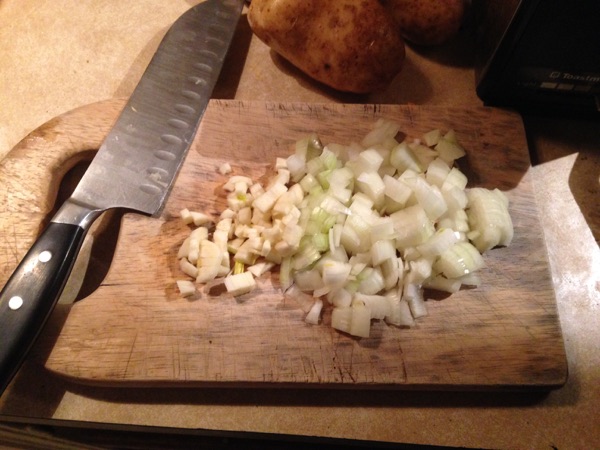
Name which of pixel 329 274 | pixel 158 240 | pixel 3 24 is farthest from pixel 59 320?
pixel 3 24

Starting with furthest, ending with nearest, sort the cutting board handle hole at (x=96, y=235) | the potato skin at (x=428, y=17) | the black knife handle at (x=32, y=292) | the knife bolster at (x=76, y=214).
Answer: the potato skin at (x=428, y=17), the cutting board handle hole at (x=96, y=235), the knife bolster at (x=76, y=214), the black knife handle at (x=32, y=292)

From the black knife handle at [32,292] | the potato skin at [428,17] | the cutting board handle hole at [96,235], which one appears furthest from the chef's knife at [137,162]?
the potato skin at [428,17]

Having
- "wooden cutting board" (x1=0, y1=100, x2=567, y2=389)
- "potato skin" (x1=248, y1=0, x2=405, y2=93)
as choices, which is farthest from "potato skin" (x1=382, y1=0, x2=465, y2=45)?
"wooden cutting board" (x1=0, y1=100, x2=567, y2=389)

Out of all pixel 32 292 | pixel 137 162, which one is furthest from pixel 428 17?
pixel 32 292

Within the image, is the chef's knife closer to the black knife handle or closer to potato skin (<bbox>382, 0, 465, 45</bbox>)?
the black knife handle

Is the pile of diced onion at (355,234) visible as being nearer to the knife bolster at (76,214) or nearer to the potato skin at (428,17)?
the knife bolster at (76,214)

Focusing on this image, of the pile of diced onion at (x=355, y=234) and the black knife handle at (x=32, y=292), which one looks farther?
the pile of diced onion at (x=355, y=234)
